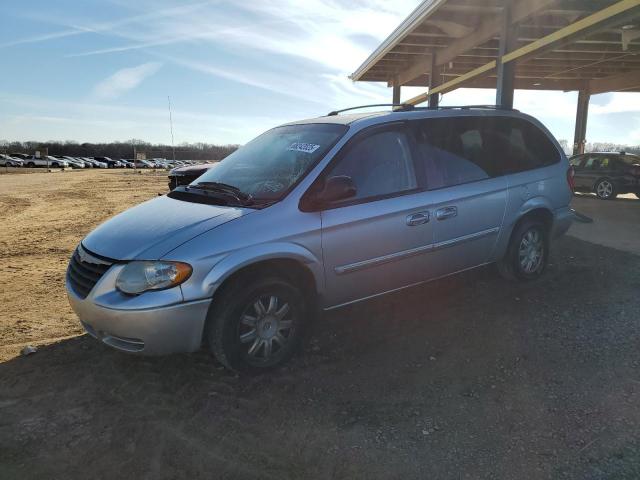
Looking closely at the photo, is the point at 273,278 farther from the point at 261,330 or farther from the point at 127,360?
the point at 127,360

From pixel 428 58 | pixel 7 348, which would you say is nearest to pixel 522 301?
pixel 7 348

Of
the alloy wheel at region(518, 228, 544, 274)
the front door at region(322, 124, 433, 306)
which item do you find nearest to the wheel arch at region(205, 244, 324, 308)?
the front door at region(322, 124, 433, 306)

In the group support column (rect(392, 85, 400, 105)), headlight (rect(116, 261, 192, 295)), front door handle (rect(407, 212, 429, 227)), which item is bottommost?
headlight (rect(116, 261, 192, 295))

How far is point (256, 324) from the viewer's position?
3283 millimetres

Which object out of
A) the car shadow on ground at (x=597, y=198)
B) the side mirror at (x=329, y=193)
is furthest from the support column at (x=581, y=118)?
the side mirror at (x=329, y=193)

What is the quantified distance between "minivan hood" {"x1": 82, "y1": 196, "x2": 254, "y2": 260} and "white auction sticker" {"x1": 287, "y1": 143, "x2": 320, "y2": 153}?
0.87m

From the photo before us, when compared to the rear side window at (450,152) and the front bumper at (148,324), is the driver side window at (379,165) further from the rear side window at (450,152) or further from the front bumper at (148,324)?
the front bumper at (148,324)

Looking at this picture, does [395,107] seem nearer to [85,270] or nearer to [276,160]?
[276,160]

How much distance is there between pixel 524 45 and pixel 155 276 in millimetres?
12068

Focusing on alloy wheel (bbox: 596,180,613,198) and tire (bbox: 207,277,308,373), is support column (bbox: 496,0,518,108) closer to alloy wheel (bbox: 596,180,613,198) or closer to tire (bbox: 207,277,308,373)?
alloy wheel (bbox: 596,180,613,198)

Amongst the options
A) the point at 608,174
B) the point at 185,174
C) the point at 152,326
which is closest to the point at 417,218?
the point at 152,326

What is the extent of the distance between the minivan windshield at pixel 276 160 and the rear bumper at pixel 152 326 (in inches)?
40.3

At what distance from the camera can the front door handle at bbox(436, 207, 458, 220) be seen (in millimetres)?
4066

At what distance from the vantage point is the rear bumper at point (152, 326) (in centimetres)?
293
